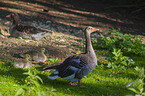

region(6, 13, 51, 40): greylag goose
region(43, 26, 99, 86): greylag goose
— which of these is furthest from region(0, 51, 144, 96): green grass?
region(6, 13, 51, 40): greylag goose

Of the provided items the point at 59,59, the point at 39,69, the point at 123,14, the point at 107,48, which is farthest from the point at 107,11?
the point at 39,69

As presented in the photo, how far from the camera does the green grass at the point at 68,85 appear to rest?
4.80 meters

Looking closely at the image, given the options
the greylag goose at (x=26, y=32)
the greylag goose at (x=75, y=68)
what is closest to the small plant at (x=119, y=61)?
the greylag goose at (x=75, y=68)

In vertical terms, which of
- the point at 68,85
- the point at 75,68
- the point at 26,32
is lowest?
the point at 68,85

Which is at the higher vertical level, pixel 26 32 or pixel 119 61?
pixel 26 32

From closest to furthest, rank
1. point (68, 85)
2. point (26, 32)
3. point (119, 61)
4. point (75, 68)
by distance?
point (75, 68)
point (68, 85)
point (119, 61)
point (26, 32)

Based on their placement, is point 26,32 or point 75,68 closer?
point 75,68

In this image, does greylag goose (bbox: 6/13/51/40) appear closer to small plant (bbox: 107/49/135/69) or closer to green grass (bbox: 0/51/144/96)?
green grass (bbox: 0/51/144/96)

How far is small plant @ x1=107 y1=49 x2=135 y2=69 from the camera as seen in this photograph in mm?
7324

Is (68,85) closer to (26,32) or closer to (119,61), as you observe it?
(119,61)

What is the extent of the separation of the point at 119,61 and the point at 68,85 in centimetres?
290

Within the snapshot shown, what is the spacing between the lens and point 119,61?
7539 millimetres

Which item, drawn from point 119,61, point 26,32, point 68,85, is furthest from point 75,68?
point 26,32

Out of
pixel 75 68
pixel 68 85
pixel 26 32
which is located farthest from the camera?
pixel 26 32
